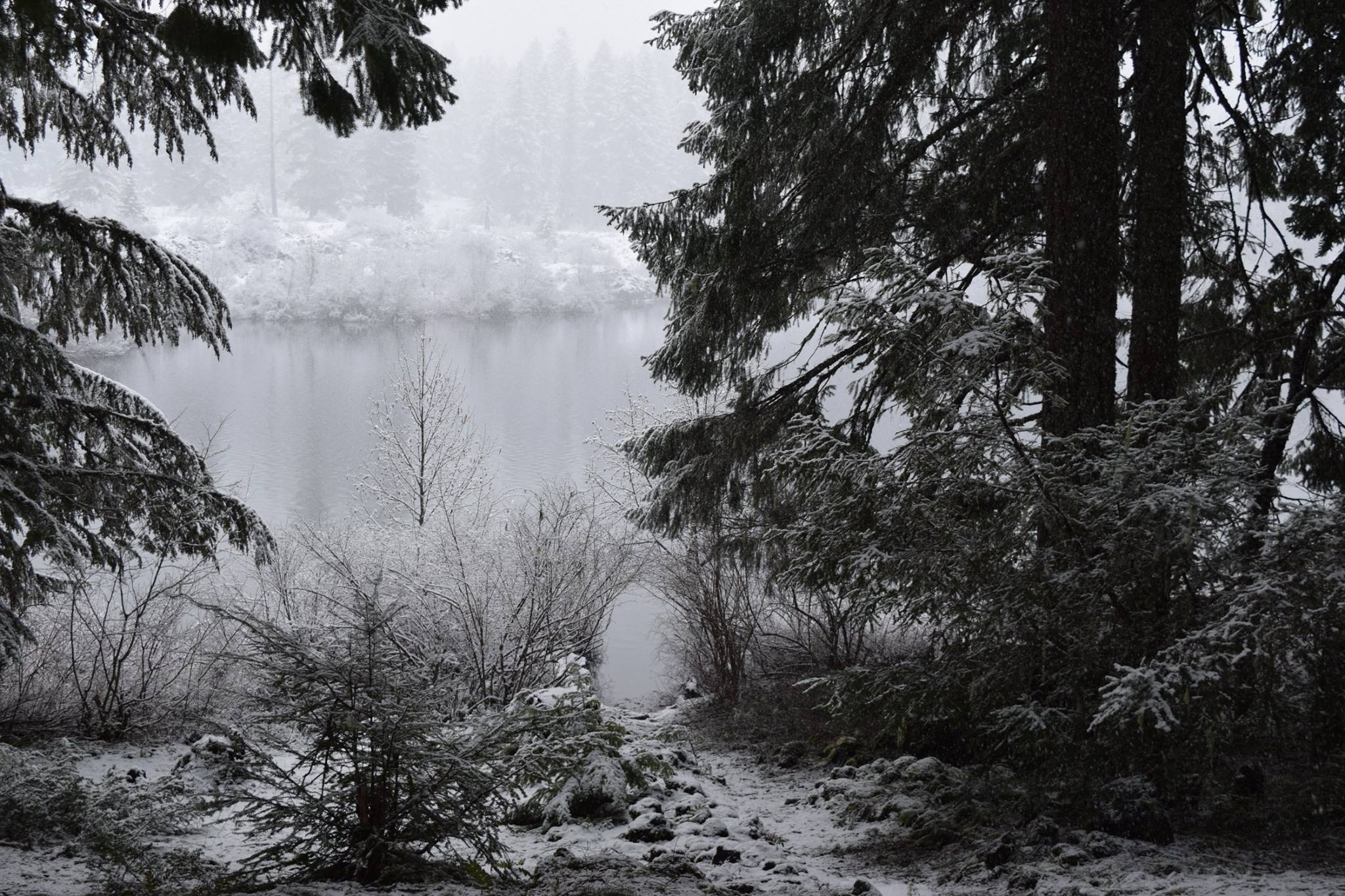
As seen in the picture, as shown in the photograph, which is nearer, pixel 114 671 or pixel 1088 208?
pixel 1088 208

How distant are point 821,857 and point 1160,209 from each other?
3817 millimetres

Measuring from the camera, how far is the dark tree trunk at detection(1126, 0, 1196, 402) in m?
4.90

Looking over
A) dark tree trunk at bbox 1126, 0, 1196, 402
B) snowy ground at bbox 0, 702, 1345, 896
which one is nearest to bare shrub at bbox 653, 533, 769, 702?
snowy ground at bbox 0, 702, 1345, 896

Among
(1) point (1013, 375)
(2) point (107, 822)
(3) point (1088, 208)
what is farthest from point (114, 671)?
(3) point (1088, 208)

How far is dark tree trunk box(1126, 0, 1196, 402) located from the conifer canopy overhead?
377 centimetres

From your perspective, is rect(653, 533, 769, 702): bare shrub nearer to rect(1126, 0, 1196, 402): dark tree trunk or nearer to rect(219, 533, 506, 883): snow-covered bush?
rect(1126, 0, 1196, 402): dark tree trunk

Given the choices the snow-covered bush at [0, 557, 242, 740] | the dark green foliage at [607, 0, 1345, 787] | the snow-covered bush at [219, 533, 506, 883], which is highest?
the dark green foliage at [607, 0, 1345, 787]

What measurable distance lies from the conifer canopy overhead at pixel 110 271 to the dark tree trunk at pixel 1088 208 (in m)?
3.34

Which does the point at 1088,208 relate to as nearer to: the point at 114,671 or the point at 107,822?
the point at 107,822

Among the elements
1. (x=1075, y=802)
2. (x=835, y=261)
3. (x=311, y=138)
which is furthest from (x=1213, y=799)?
(x=311, y=138)

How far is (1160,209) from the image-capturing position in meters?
4.94

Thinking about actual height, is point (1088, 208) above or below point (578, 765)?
above

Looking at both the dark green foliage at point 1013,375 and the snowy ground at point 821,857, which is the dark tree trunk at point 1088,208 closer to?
the dark green foliage at point 1013,375

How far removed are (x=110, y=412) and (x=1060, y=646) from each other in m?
5.82
